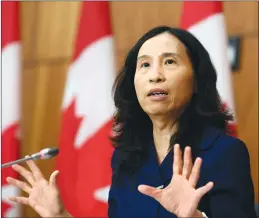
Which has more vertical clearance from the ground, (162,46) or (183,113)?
(162,46)

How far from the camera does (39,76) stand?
2768 millimetres

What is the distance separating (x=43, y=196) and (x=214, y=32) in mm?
1248

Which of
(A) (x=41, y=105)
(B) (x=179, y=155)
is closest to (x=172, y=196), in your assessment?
(B) (x=179, y=155)

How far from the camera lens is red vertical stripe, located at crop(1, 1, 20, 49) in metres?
2.47

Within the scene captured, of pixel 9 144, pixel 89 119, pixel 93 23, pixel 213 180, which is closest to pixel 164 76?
pixel 213 180

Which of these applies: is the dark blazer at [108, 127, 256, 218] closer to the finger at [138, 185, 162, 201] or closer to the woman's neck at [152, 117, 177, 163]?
the woman's neck at [152, 117, 177, 163]

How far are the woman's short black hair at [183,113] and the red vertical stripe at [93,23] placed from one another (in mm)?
895

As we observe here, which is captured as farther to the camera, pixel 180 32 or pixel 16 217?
pixel 16 217

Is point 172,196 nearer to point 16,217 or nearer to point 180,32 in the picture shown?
point 180,32

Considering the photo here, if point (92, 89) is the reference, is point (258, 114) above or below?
below

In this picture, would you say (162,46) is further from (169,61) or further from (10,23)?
(10,23)

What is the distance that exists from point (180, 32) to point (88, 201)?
1129 mm

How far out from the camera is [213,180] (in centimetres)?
115

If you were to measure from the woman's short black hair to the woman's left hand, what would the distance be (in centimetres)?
21
